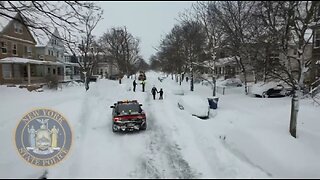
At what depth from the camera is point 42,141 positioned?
435 inches

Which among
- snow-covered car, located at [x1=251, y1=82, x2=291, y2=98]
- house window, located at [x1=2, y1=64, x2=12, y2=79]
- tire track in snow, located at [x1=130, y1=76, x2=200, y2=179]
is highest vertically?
house window, located at [x1=2, y1=64, x2=12, y2=79]

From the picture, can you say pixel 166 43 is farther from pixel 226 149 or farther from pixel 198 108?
pixel 226 149

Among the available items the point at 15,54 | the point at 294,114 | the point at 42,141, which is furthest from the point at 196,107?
the point at 15,54

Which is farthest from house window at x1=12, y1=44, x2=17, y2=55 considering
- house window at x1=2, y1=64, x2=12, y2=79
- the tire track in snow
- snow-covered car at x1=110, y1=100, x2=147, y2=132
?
the tire track in snow

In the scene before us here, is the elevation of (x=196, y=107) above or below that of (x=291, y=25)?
below

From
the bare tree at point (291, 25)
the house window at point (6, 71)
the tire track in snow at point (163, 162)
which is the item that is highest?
the bare tree at point (291, 25)

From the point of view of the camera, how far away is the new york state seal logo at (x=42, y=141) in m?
9.73

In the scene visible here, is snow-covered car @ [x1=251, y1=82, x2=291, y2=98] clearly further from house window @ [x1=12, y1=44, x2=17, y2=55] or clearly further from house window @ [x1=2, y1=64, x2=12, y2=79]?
house window @ [x1=12, y1=44, x2=17, y2=55]

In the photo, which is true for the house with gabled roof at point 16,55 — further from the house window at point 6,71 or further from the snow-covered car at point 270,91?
the snow-covered car at point 270,91

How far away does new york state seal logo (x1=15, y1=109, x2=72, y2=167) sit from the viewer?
31.9 ft

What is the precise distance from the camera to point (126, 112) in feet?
47.6

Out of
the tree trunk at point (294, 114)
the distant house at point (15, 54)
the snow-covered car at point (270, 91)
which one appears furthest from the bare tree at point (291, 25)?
the distant house at point (15, 54)

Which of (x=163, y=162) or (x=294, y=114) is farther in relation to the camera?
(x=294, y=114)

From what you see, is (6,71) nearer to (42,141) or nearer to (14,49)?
(14,49)
